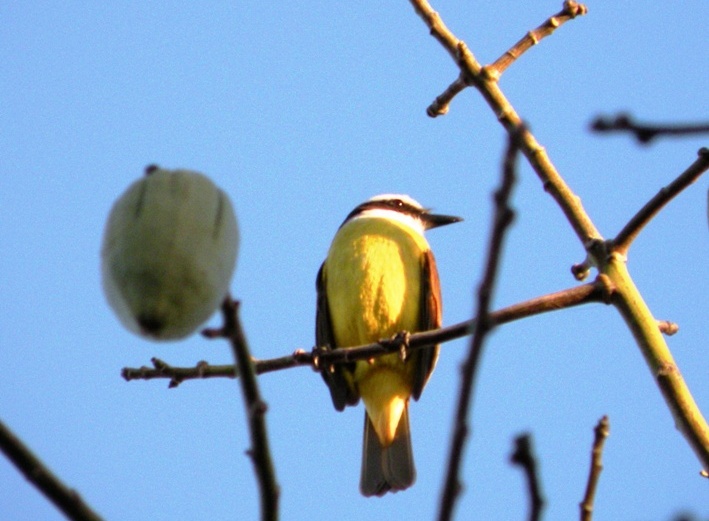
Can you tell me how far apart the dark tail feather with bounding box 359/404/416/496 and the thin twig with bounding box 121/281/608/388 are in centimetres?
145

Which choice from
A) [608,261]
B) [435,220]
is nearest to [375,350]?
[608,261]

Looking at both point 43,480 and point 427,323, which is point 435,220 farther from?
point 43,480

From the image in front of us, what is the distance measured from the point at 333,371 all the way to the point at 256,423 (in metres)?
3.78

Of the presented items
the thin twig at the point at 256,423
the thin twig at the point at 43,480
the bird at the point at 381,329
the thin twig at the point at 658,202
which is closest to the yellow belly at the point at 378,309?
the bird at the point at 381,329

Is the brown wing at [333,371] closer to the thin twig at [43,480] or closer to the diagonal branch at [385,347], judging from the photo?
the diagonal branch at [385,347]

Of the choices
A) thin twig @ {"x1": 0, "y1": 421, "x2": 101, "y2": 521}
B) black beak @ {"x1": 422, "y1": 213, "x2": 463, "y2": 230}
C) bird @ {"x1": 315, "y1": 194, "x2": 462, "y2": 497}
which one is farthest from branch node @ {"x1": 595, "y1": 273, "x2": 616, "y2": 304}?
black beak @ {"x1": 422, "y1": 213, "x2": 463, "y2": 230}

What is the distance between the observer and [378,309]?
515 centimetres

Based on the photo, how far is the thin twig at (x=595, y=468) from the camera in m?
1.88

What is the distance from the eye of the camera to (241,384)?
147cm

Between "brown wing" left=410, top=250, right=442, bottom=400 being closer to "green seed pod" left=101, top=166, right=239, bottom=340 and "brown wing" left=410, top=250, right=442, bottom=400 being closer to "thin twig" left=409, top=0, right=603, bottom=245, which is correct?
"thin twig" left=409, top=0, right=603, bottom=245

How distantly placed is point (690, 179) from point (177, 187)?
4.80 feet

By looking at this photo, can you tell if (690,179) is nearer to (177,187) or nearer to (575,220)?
(575,220)

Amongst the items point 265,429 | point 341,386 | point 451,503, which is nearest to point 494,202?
point 451,503

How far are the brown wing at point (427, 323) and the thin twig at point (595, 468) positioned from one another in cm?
317
